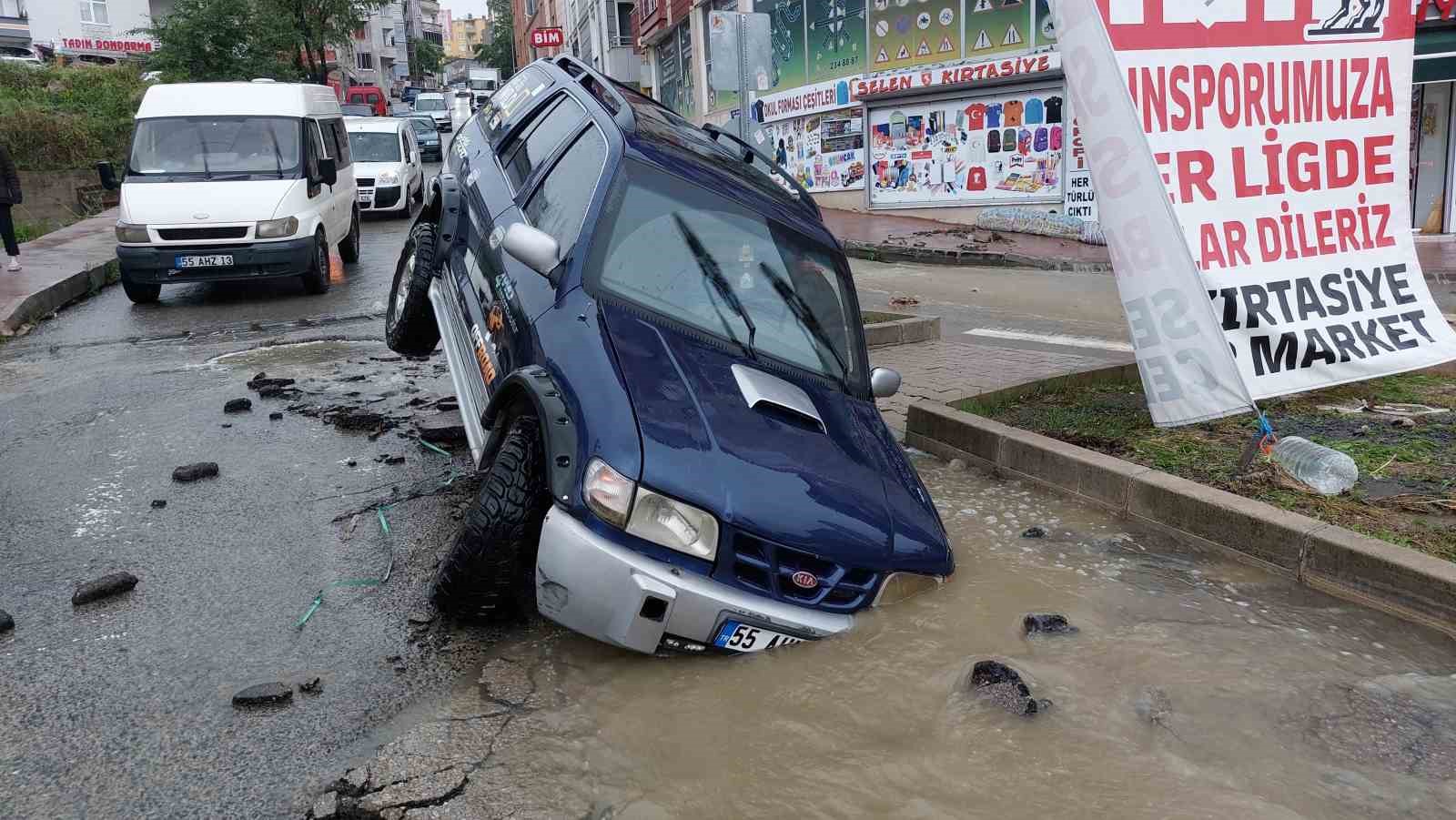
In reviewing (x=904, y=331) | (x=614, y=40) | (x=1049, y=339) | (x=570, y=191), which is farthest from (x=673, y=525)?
(x=614, y=40)

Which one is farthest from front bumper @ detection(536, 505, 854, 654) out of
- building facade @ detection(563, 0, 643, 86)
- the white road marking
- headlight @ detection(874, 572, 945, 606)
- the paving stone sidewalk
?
building facade @ detection(563, 0, 643, 86)

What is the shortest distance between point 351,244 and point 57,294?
357 centimetres

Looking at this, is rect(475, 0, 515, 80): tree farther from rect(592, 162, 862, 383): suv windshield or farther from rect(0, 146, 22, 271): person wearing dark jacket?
rect(592, 162, 862, 383): suv windshield

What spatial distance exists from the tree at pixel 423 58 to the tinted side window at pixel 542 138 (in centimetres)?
10193

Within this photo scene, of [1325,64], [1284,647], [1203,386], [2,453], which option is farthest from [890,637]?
[2,453]

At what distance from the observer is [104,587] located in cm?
425

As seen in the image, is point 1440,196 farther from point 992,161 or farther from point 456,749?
point 456,749

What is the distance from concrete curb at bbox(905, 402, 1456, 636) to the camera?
411 centimetres

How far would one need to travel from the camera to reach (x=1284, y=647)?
3.91 meters

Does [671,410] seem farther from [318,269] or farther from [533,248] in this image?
[318,269]

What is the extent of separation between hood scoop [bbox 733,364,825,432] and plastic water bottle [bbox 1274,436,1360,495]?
2.47 meters

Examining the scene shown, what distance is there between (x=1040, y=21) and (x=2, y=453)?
16.8m

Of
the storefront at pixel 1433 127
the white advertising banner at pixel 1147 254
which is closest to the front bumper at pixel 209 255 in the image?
the white advertising banner at pixel 1147 254

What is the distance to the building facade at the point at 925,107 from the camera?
1878cm
